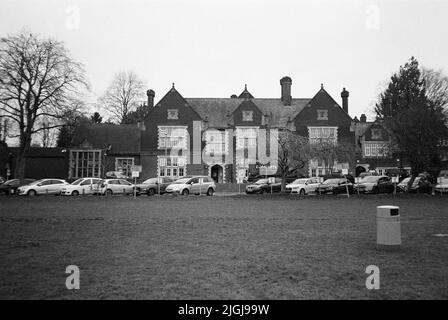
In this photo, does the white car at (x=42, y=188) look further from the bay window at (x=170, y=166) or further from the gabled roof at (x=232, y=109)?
the gabled roof at (x=232, y=109)

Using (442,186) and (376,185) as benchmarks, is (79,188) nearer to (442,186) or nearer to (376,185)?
(376,185)

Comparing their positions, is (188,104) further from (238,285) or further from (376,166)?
(238,285)

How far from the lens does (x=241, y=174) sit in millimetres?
52125

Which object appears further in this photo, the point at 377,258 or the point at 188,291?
the point at 377,258

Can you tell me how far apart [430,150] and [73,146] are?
42363 mm

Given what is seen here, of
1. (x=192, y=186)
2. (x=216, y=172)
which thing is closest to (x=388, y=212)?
(x=192, y=186)

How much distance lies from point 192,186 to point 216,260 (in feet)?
85.4

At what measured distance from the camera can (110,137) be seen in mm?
54625

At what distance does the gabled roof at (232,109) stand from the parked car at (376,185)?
2084cm

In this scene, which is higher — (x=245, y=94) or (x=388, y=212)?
(x=245, y=94)

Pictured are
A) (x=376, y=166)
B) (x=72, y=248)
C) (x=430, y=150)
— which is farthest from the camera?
(x=376, y=166)

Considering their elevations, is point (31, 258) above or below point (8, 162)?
below

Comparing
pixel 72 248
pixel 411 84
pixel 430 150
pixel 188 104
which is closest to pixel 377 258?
pixel 72 248
